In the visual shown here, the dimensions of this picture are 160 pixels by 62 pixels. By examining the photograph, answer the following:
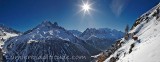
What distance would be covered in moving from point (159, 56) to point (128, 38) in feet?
110

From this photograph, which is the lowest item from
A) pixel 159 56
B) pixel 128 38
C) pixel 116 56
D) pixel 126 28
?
pixel 159 56

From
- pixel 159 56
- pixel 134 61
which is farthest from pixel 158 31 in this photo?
pixel 159 56

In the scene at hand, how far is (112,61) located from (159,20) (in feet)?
50.5

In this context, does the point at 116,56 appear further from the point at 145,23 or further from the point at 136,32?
the point at 145,23

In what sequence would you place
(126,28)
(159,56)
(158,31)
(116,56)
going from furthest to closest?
(126,28) → (116,56) → (158,31) → (159,56)

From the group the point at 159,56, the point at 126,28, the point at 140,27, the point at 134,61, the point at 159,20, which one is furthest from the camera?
the point at 126,28

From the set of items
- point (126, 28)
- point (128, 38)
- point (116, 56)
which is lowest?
point (116, 56)

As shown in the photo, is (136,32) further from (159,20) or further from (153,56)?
(153,56)

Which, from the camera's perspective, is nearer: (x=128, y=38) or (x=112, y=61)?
(x=112, y=61)

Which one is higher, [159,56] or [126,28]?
[126,28]

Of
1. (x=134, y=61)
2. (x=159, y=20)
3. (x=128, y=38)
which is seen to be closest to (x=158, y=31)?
(x=159, y=20)

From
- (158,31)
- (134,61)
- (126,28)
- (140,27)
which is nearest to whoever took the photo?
(134,61)

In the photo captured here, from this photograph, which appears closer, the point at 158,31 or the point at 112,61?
the point at 158,31

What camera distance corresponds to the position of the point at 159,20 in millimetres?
47906
